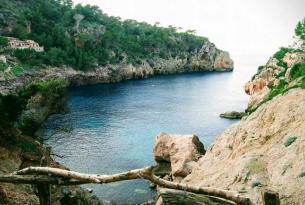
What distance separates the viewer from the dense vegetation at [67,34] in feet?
456

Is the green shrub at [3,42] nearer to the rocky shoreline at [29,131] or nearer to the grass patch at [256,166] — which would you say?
the rocky shoreline at [29,131]

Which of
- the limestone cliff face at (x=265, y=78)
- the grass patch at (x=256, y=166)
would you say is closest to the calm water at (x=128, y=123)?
the limestone cliff face at (x=265, y=78)

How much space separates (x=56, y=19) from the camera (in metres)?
168

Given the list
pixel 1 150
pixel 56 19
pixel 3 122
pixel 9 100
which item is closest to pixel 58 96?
pixel 9 100

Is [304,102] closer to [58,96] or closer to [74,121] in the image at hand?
[58,96]

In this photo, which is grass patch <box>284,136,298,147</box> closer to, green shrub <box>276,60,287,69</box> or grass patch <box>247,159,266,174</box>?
grass patch <box>247,159,266,174</box>

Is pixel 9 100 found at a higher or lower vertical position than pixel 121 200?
higher

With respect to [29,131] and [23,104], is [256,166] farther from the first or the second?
[29,131]

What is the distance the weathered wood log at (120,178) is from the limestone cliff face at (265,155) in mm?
3900

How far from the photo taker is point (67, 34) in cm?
16212

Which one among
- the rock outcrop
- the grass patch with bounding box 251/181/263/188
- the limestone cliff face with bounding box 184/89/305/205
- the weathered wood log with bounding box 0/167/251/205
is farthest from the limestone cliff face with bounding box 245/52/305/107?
the weathered wood log with bounding box 0/167/251/205

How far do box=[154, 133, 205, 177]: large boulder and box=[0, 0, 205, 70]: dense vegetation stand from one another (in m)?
89.6

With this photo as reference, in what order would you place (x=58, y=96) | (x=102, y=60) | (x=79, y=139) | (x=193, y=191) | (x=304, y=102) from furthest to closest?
(x=102, y=60) → (x=79, y=139) → (x=58, y=96) → (x=304, y=102) → (x=193, y=191)

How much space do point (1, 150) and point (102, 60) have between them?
139 metres
